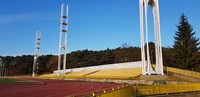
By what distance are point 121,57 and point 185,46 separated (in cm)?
4124

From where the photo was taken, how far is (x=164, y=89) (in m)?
21.7

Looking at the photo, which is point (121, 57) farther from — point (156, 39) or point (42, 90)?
point (42, 90)

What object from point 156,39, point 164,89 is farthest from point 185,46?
point 164,89

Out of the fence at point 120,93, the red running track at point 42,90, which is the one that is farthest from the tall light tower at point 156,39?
the fence at point 120,93

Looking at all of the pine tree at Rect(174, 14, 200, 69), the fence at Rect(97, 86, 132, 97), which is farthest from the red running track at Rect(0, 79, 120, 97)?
the pine tree at Rect(174, 14, 200, 69)

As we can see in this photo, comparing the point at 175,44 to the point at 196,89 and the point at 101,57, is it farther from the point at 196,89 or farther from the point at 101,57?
the point at 101,57

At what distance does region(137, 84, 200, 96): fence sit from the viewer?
20.2m

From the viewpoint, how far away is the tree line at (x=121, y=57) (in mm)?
51844

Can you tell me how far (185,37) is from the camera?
55250 mm

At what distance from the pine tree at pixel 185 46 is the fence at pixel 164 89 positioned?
88.9ft

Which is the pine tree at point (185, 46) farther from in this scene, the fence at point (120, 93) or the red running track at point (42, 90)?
the fence at point (120, 93)

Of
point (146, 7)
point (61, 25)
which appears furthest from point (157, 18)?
point (61, 25)

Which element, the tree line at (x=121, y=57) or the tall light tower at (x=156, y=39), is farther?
the tree line at (x=121, y=57)

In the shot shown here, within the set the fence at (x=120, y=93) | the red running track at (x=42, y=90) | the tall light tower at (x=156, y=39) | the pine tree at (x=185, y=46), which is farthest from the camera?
the pine tree at (x=185, y=46)
